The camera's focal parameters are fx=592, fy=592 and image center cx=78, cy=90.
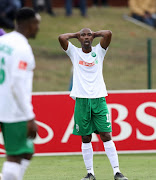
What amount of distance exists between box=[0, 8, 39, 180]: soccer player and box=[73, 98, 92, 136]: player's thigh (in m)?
2.39

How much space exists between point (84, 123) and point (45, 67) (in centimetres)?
881

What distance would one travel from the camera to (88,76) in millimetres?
8281

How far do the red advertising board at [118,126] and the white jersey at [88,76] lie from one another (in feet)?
9.59

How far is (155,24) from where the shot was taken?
76.8 ft

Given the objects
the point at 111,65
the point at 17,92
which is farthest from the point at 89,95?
the point at 111,65

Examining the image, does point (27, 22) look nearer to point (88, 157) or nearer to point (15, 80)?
point (15, 80)

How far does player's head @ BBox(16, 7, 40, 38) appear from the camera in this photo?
5.89m

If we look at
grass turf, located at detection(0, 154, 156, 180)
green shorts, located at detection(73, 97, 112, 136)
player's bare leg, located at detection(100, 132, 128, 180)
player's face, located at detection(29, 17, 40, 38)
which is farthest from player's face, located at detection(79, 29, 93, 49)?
player's face, located at detection(29, 17, 40, 38)

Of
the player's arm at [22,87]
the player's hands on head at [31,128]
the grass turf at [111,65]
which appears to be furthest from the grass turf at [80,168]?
the grass turf at [111,65]

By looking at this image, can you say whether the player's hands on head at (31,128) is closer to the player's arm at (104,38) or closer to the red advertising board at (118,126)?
the player's arm at (104,38)

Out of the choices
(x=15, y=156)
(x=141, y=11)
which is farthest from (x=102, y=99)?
(x=141, y=11)

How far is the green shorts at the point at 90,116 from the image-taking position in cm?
828

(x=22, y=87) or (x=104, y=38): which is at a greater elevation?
(x=22, y=87)

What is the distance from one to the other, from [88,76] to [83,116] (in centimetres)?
57
